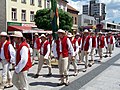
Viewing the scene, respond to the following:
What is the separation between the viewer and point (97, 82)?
961cm

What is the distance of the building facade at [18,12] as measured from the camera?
35031 mm

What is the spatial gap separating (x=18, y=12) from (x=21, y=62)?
32.1 m

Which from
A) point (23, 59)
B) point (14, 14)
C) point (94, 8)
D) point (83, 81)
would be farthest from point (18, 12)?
point (94, 8)

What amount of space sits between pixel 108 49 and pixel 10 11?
19.4 m

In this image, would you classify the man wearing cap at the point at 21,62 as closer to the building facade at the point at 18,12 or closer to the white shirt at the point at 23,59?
the white shirt at the point at 23,59

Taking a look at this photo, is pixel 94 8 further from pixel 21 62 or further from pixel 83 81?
pixel 21 62

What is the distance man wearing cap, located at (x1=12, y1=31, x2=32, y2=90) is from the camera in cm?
625

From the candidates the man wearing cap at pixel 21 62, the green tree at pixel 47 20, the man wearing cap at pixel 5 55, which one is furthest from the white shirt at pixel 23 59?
the green tree at pixel 47 20

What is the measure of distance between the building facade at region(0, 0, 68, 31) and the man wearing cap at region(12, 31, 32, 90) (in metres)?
29.1

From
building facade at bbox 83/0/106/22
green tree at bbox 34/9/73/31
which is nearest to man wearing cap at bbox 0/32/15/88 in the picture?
green tree at bbox 34/9/73/31

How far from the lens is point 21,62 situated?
20.6 feet

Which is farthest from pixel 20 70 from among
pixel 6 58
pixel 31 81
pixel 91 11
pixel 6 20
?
pixel 91 11

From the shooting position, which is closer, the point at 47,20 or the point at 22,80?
the point at 22,80

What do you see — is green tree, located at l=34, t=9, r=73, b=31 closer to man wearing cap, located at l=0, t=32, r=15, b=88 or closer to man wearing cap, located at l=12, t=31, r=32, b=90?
man wearing cap, located at l=0, t=32, r=15, b=88
